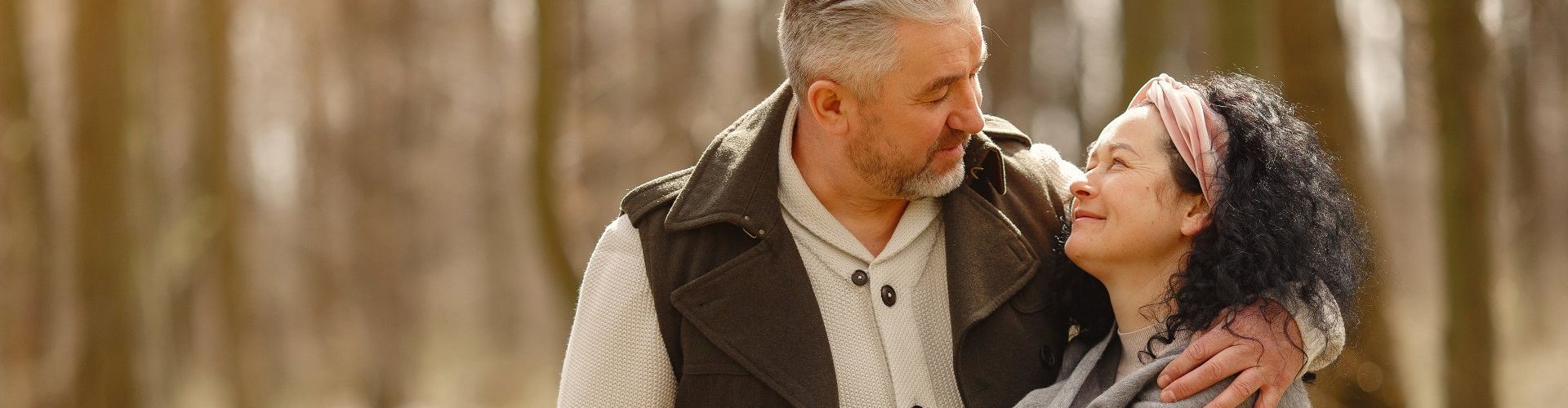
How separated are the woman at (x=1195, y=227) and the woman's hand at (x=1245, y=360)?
27 millimetres

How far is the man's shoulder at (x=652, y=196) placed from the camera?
3.19 m

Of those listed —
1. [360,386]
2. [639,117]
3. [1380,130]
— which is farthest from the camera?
[360,386]

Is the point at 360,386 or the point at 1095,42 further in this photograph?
the point at 360,386

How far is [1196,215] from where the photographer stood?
2959mm

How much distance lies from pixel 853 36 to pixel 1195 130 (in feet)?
2.38

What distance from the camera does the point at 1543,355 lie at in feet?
33.8

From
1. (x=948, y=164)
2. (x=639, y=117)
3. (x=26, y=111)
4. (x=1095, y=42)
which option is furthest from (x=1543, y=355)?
(x=26, y=111)

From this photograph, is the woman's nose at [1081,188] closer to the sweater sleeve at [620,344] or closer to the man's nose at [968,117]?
the man's nose at [968,117]

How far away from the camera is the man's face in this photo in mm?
3186

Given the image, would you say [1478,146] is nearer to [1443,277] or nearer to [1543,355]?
[1443,277]

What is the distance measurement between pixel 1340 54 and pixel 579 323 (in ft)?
9.51

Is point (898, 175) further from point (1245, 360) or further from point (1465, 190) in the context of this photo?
point (1465, 190)

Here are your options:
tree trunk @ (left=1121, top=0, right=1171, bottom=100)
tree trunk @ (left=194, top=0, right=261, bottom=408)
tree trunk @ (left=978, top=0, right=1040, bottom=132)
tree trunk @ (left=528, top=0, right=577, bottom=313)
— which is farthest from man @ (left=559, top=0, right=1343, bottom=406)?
tree trunk @ (left=978, top=0, right=1040, bottom=132)

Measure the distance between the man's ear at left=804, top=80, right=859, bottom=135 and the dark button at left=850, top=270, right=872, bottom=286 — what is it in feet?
0.97
